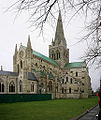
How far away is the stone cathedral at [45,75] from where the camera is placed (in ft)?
136

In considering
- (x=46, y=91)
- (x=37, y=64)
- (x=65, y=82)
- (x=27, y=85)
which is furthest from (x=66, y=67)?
(x=27, y=85)

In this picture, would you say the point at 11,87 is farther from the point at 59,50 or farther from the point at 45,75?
the point at 59,50

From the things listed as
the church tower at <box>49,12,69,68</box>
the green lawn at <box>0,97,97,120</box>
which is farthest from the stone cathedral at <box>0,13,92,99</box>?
the green lawn at <box>0,97,97,120</box>

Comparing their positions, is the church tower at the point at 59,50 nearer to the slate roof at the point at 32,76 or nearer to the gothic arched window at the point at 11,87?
the slate roof at the point at 32,76

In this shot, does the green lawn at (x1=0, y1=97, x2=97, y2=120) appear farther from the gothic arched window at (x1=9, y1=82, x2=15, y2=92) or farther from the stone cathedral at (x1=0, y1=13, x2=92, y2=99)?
the gothic arched window at (x1=9, y1=82, x2=15, y2=92)

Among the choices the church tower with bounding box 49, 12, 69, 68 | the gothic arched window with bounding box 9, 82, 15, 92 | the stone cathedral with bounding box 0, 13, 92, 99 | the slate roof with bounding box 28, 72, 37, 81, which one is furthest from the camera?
the church tower with bounding box 49, 12, 69, 68

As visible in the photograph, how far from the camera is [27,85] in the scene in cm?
4156

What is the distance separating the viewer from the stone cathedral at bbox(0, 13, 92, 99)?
1636 inches

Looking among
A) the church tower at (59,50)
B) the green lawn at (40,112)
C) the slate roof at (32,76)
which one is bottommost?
the green lawn at (40,112)

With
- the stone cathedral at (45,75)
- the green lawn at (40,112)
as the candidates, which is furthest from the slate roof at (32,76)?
the green lawn at (40,112)

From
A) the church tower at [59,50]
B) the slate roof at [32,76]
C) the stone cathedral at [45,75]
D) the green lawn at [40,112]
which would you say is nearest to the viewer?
the green lawn at [40,112]

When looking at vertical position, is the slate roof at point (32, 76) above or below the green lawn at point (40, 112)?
above

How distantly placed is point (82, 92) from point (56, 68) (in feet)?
46.7

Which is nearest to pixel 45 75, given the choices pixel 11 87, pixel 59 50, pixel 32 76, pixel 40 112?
pixel 32 76
